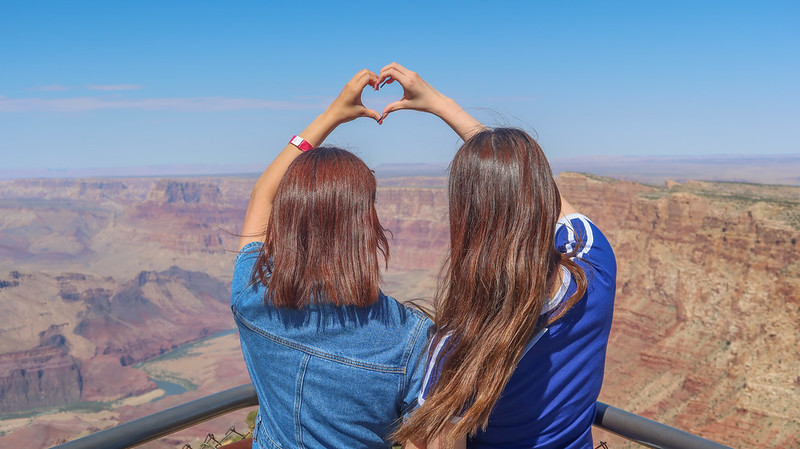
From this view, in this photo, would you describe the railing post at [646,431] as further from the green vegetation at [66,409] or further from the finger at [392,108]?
the green vegetation at [66,409]

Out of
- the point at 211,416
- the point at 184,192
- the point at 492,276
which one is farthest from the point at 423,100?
the point at 184,192

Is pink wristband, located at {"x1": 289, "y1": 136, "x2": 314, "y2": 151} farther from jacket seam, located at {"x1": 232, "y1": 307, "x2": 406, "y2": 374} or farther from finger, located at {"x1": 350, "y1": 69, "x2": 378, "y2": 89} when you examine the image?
jacket seam, located at {"x1": 232, "y1": 307, "x2": 406, "y2": 374}

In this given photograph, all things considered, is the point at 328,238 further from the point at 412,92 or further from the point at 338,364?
the point at 412,92

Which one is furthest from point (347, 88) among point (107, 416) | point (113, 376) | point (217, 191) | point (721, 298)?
point (217, 191)

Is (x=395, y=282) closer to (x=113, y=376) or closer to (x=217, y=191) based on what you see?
(x=113, y=376)

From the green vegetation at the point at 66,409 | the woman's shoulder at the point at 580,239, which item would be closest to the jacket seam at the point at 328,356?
the woman's shoulder at the point at 580,239

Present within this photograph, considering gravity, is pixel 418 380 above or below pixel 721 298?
above
